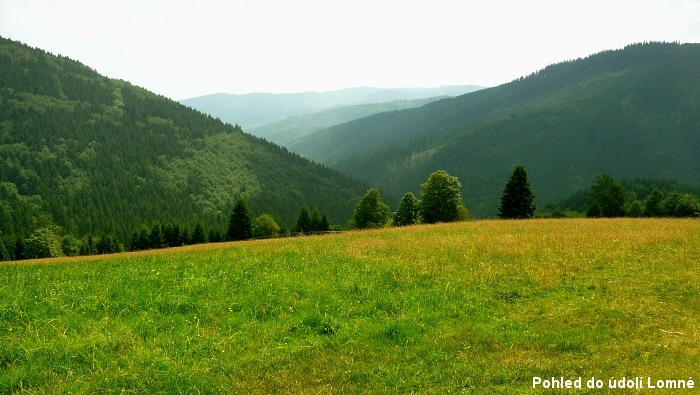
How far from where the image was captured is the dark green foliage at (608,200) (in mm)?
69000

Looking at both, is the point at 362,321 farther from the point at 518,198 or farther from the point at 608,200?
the point at 608,200

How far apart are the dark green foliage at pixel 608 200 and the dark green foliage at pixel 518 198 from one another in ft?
68.2

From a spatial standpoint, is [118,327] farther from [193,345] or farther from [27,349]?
[193,345]

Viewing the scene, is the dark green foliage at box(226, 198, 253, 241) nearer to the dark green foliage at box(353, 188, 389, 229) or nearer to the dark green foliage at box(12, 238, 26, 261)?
the dark green foliage at box(353, 188, 389, 229)

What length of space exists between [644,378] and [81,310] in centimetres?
1424

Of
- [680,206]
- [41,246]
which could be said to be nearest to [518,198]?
[680,206]

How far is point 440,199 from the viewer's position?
2472 inches

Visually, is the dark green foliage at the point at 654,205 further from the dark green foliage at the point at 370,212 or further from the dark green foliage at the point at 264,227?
the dark green foliage at the point at 264,227

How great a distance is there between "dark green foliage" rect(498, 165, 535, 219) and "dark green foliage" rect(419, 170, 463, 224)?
26.6ft

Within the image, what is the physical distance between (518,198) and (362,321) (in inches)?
2068

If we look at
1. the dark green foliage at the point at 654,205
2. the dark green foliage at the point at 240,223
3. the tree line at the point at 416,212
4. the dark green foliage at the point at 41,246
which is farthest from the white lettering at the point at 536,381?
the dark green foliage at the point at 41,246

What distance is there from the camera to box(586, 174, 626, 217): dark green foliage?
6900 cm

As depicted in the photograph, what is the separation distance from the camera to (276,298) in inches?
468

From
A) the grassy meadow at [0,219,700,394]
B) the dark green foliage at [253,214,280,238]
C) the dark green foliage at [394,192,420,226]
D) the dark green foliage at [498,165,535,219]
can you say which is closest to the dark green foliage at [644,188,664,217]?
the dark green foliage at [498,165,535,219]
